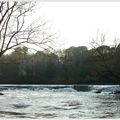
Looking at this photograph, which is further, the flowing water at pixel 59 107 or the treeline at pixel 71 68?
the treeline at pixel 71 68

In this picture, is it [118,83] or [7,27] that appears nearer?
[7,27]

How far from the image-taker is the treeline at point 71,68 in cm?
3928

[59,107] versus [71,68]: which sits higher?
[71,68]

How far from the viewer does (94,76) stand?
45.8 m

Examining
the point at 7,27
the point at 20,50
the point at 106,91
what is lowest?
the point at 106,91

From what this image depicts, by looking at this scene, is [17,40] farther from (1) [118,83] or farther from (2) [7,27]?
(1) [118,83]

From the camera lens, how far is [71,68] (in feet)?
159

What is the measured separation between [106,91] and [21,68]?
1958 centimetres

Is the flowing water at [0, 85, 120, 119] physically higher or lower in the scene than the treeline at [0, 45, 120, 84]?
lower

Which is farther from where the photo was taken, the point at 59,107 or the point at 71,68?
the point at 71,68

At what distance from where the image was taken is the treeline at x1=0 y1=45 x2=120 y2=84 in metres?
39.3

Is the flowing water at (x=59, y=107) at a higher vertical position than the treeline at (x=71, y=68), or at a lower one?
lower

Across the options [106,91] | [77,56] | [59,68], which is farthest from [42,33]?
[59,68]

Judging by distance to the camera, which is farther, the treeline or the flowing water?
the treeline
